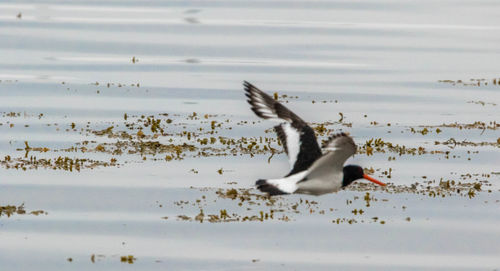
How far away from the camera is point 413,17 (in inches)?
2037

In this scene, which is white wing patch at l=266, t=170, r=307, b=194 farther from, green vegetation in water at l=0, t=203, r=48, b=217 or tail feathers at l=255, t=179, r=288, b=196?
green vegetation in water at l=0, t=203, r=48, b=217

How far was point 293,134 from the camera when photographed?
16359 millimetres

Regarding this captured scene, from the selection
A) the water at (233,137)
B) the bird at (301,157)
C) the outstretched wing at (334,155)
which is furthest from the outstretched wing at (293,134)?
the water at (233,137)

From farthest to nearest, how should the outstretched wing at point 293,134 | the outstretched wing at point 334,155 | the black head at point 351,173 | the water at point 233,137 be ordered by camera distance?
the black head at point 351,173 < the water at point 233,137 < the outstretched wing at point 293,134 < the outstretched wing at point 334,155

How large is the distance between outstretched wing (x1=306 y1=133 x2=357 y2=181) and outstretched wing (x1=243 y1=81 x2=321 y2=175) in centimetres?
16

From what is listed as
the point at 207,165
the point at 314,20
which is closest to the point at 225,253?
the point at 207,165

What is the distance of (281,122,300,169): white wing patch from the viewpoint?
53.5 feet

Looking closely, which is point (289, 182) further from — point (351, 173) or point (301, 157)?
point (351, 173)

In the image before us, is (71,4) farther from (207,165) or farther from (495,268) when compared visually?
(495,268)

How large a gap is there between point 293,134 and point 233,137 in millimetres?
7716

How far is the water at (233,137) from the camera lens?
54.9 ft

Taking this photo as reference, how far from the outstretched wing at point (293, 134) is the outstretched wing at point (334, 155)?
157 millimetres

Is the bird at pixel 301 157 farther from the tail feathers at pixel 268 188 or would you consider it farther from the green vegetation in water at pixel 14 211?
the green vegetation in water at pixel 14 211

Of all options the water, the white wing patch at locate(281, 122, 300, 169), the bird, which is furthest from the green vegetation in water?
the white wing patch at locate(281, 122, 300, 169)
